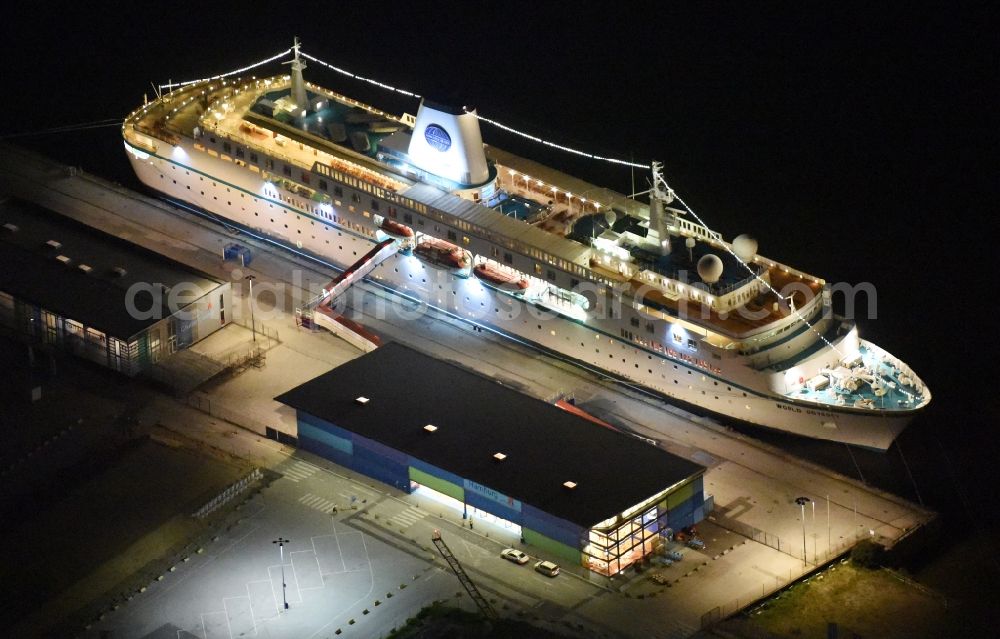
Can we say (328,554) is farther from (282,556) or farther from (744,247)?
(744,247)

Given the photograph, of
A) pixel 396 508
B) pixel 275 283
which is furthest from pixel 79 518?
pixel 275 283

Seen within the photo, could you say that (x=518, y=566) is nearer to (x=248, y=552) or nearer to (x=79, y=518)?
(x=248, y=552)

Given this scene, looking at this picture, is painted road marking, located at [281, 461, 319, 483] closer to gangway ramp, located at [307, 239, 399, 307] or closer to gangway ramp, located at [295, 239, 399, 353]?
gangway ramp, located at [295, 239, 399, 353]

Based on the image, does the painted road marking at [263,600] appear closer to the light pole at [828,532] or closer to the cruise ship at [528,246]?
the cruise ship at [528,246]

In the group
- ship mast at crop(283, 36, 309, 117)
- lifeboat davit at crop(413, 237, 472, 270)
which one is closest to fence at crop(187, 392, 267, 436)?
lifeboat davit at crop(413, 237, 472, 270)

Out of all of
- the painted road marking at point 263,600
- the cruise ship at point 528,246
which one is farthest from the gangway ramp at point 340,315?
the painted road marking at point 263,600

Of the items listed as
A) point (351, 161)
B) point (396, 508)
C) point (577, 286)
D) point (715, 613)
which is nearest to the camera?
point (715, 613)
